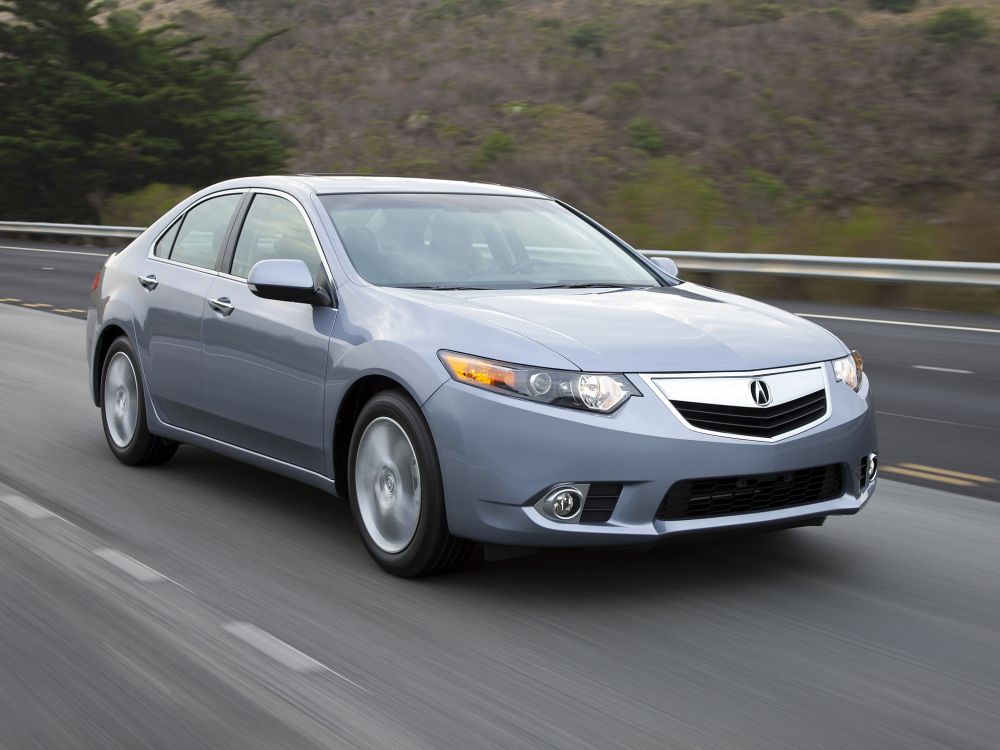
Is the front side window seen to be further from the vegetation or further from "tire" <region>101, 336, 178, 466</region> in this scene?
the vegetation

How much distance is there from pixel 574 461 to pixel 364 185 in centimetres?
227

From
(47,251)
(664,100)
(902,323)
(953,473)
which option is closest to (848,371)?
(953,473)

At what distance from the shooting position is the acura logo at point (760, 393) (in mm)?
4832

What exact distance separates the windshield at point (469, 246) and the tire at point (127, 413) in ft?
5.80

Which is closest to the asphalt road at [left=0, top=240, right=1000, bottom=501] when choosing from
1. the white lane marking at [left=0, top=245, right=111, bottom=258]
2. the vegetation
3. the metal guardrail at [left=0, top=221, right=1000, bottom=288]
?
the metal guardrail at [left=0, top=221, right=1000, bottom=288]

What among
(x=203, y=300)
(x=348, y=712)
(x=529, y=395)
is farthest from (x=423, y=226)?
(x=348, y=712)

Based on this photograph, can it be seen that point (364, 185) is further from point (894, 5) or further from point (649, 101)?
point (894, 5)

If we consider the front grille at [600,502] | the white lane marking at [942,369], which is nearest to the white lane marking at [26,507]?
the front grille at [600,502]

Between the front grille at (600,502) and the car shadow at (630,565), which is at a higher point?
the front grille at (600,502)

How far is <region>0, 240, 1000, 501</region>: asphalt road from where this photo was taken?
25.4 ft

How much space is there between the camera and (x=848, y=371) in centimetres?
533

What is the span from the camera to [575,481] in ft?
15.4

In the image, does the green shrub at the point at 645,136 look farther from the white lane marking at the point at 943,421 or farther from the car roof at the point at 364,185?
the car roof at the point at 364,185

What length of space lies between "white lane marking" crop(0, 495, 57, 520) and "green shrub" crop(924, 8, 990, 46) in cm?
4826
